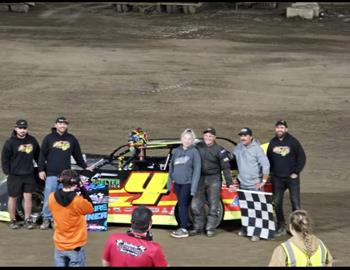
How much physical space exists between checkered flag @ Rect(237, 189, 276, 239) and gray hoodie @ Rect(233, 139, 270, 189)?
170 mm

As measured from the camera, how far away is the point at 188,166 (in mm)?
11648

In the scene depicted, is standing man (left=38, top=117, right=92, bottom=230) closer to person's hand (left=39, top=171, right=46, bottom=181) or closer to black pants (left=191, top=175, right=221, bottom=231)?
person's hand (left=39, top=171, right=46, bottom=181)

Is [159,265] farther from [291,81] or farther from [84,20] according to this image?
[84,20]

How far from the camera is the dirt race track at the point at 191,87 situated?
11781 mm

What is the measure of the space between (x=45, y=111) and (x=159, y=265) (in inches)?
534

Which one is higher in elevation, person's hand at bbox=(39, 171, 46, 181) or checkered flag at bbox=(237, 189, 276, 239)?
person's hand at bbox=(39, 171, 46, 181)

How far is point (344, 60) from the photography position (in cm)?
2383

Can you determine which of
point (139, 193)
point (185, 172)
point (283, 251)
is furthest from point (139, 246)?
point (139, 193)

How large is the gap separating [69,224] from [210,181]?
11.7 feet

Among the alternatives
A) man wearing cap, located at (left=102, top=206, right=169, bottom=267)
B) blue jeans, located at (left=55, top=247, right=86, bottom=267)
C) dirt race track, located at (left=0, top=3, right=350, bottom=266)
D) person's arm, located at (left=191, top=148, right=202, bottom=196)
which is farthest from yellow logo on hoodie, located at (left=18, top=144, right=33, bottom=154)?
man wearing cap, located at (left=102, top=206, right=169, bottom=267)

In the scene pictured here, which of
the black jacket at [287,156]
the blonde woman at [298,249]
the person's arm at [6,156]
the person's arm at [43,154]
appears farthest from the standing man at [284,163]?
the blonde woman at [298,249]

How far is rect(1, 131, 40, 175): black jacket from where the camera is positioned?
12.0 meters

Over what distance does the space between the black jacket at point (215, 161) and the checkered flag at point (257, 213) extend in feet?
1.11

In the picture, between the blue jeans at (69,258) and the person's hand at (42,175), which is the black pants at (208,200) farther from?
the blue jeans at (69,258)
